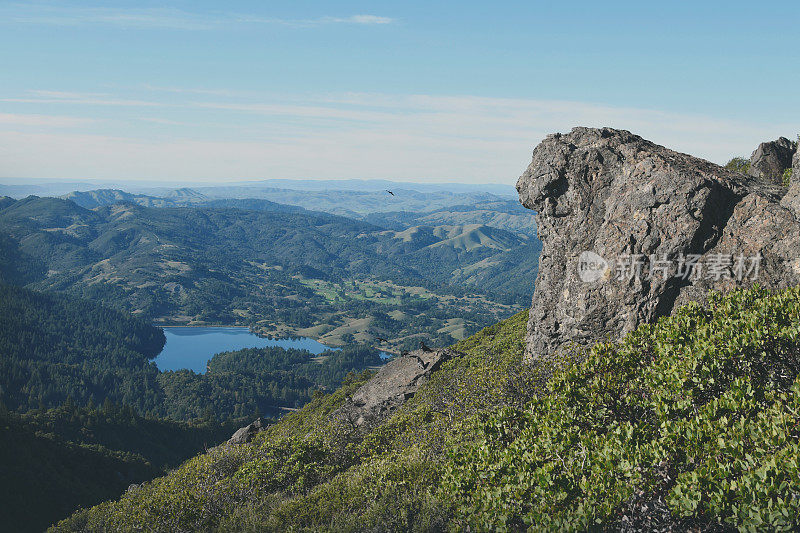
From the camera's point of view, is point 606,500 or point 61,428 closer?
point 606,500

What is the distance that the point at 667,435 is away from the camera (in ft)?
54.1

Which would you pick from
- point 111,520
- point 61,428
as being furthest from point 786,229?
point 61,428

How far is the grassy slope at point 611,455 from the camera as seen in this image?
46.8 feet

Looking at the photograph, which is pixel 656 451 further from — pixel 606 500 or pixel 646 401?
pixel 646 401

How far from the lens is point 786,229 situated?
25453mm

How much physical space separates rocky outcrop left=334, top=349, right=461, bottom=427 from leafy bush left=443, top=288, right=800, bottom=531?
2456cm

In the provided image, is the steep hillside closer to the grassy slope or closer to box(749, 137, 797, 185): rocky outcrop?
the grassy slope

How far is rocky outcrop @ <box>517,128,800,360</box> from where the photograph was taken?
86.4 ft

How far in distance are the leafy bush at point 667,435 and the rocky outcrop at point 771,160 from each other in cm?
4606

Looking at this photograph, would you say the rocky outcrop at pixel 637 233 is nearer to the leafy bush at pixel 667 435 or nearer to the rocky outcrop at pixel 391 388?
the leafy bush at pixel 667 435

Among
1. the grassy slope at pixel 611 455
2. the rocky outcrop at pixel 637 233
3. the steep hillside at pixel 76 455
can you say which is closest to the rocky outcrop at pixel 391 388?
the grassy slope at pixel 611 455

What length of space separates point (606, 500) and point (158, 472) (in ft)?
456

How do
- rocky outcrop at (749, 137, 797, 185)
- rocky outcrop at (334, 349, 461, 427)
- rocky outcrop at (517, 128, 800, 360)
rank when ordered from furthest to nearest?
rocky outcrop at (749, 137, 797, 185) → rocky outcrop at (334, 349, 461, 427) → rocky outcrop at (517, 128, 800, 360)

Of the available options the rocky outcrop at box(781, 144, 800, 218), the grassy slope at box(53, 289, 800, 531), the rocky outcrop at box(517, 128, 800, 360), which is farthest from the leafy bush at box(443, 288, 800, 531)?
the rocky outcrop at box(781, 144, 800, 218)
